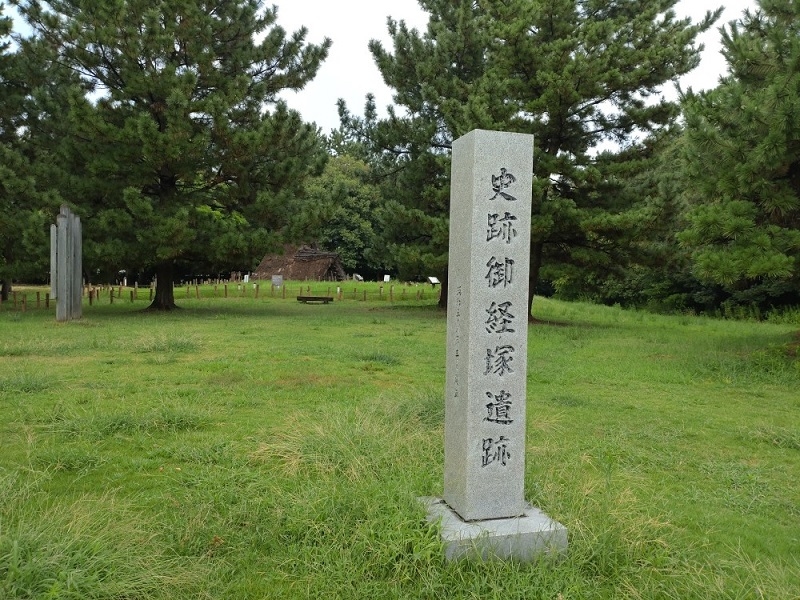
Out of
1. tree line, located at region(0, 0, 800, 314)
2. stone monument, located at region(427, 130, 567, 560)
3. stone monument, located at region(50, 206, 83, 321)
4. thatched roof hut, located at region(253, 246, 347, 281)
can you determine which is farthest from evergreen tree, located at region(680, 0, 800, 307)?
thatched roof hut, located at region(253, 246, 347, 281)

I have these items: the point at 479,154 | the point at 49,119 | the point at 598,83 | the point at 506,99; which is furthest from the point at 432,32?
the point at 479,154

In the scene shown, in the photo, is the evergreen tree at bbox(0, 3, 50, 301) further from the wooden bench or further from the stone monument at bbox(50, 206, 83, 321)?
the wooden bench

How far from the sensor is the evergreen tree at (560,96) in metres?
14.5

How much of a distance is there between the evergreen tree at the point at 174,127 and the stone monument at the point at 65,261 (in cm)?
91

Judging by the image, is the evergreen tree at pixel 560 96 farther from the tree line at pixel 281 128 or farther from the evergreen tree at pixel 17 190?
the evergreen tree at pixel 17 190

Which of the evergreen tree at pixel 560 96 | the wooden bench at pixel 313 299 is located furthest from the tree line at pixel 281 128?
the wooden bench at pixel 313 299

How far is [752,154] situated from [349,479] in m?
8.01

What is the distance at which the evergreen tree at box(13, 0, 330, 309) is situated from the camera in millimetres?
15102

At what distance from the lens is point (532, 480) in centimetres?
404

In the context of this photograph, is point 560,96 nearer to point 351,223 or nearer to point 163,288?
point 163,288

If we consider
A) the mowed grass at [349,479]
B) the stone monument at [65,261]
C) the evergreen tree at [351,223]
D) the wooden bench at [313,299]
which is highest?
the evergreen tree at [351,223]

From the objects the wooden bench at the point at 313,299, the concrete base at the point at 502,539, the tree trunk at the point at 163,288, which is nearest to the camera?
the concrete base at the point at 502,539

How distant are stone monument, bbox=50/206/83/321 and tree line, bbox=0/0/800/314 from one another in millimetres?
950

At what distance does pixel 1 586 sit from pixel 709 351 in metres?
11.0
